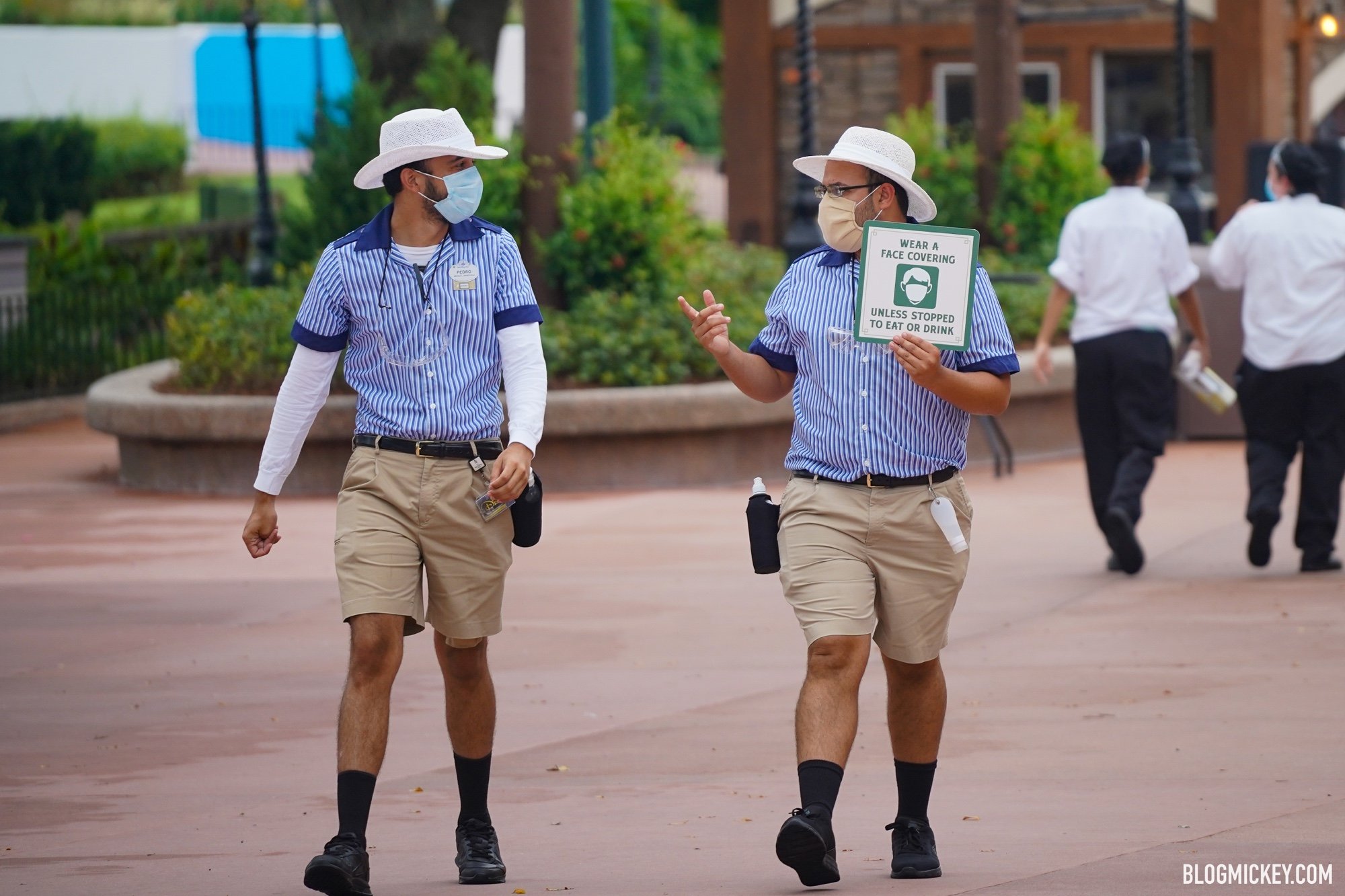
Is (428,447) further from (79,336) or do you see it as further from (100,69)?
(100,69)

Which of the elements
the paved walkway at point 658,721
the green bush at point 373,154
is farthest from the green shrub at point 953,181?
the paved walkway at point 658,721

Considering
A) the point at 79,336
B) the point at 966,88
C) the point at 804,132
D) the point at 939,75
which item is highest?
the point at 939,75

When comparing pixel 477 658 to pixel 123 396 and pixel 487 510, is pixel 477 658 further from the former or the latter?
pixel 123 396

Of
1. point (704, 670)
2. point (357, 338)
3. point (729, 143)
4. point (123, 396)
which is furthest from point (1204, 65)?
point (357, 338)

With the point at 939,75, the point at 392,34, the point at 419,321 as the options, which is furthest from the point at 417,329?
the point at 939,75

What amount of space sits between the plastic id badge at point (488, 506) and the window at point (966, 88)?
799 inches

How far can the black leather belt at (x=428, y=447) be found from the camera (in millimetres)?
5289

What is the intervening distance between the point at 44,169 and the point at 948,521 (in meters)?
26.6

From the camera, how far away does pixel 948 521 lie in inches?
204

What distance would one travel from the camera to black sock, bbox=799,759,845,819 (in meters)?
4.85

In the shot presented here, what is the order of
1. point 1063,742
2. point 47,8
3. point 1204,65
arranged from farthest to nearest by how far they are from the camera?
1. point 47,8
2. point 1204,65
3. point 1063,742

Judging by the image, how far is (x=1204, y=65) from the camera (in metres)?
24.6

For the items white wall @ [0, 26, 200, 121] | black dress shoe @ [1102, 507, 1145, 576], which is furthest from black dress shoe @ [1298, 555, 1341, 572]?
white wall @ [0, 26, 200, 121]

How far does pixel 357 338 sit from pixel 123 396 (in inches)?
339
